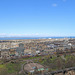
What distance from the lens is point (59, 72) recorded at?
7625mm

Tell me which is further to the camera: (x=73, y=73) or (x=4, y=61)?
(x=4, y=61)

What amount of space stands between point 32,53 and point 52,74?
15060 mm

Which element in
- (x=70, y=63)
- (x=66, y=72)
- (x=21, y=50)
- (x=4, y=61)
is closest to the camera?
(x=66, y=72)

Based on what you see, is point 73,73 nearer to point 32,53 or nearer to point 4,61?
point 4,61

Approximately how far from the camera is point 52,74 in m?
7.29

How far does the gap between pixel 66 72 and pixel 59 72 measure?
2.20 feet

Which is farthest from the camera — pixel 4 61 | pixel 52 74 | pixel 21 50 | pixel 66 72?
pixel 21 50

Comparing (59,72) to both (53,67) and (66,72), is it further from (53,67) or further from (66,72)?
(53,67)

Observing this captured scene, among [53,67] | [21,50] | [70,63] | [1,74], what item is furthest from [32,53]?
[1,74]

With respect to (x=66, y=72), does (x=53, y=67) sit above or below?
below

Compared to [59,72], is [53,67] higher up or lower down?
lower down

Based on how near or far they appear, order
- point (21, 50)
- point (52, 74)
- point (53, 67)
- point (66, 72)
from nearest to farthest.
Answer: point (52, 74) < point (66, 72) < point (53, 67) < point (21, 50)

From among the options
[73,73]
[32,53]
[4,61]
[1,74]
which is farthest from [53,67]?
[32,53]

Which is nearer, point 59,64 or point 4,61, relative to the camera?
point 59,64
